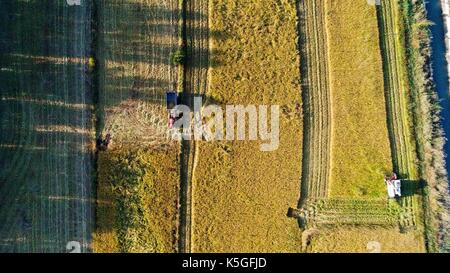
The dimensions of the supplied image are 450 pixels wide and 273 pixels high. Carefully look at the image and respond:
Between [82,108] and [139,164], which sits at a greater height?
[82,108]

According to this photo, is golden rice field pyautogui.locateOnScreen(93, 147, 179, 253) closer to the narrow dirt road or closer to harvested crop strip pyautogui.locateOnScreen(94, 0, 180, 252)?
harvested crop strip pyautogui.locateOnScreen(94, 0, 180, 252)

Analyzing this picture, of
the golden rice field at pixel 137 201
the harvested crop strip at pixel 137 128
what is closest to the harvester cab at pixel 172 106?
the harvested crop strip at pixel 137 128

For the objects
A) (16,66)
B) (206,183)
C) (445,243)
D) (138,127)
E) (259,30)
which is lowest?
(445,243)

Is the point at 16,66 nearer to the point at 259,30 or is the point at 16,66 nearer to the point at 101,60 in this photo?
the point at 101,60

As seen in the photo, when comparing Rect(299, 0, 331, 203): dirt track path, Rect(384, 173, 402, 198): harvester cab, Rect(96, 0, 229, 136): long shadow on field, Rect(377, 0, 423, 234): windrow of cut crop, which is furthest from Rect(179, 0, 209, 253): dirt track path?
Rect(384, 173, 402, 198): harvester cab

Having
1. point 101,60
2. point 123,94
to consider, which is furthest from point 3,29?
point 123,94

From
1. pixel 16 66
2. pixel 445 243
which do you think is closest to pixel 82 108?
pixel 16 66
